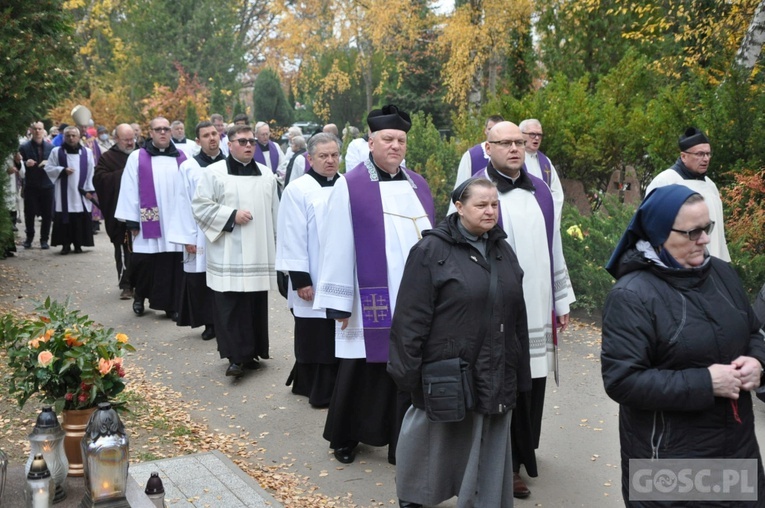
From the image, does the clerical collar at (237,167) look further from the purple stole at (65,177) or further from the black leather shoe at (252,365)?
the purple stole at (65,177)

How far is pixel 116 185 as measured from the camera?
1233 cm

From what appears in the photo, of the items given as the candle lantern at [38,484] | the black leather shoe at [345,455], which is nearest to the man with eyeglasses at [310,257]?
the black leather shoe at [345,455]

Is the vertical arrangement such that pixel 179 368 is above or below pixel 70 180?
below

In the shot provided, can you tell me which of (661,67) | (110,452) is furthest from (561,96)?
(110,452)

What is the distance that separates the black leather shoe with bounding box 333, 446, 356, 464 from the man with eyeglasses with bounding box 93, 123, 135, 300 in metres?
6.30

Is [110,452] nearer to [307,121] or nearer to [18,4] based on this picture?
[18,4]

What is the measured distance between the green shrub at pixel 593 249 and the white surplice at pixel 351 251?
Result: 4.27m

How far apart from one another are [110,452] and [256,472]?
2.23 metres

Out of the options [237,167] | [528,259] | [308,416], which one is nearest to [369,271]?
[528,259]

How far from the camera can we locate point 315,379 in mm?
7863

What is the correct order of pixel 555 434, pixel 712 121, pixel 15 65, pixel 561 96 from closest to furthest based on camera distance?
1. pixel 555 434
2. pixel 712 121
3. pixel 15 65
4. pixel 561 96

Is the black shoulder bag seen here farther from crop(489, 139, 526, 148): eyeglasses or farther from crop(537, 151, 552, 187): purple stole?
crop(537, 151, 552, 187): purple stole

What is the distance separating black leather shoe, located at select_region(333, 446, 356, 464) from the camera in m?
6.54

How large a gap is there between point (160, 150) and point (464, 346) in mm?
7207
